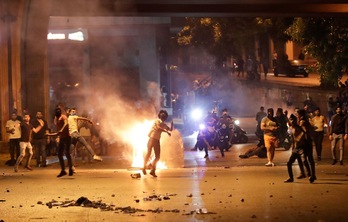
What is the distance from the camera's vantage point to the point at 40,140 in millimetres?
20219

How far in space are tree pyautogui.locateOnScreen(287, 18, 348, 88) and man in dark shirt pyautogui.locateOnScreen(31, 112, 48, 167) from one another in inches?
456

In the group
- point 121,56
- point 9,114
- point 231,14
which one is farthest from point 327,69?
point 121,56

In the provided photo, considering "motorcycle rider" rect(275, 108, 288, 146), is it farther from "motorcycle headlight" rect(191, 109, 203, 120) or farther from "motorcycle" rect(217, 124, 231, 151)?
"motorcycle headlight" rect(191, 109, 203, 120)

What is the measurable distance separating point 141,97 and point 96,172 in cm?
1993

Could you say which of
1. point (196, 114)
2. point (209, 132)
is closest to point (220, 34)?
point (196, 114)

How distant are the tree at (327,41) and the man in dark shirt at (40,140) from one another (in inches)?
456

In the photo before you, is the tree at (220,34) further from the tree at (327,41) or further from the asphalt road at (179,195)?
the asphalt road at (179,195)

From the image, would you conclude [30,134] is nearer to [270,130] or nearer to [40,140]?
[40,140]

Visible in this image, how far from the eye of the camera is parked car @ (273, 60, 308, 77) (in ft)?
173

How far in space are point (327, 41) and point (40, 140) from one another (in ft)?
39.4

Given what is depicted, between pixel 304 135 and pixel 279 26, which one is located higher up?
pixel 279 26

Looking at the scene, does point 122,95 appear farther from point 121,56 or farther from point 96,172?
point 96,172

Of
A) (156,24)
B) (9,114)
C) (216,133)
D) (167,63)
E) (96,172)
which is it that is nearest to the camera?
(96,172)

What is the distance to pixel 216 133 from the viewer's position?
929 inches
